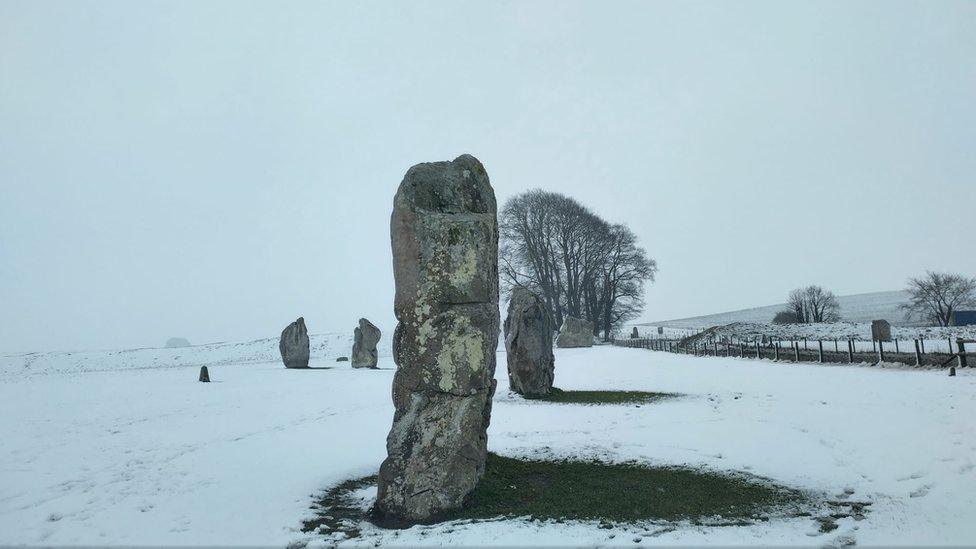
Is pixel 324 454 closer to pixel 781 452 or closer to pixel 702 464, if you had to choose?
pixel 702 464

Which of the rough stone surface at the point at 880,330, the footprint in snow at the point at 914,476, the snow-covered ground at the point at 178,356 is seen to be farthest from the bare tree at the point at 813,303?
the footprint in snow at the point at 914,476

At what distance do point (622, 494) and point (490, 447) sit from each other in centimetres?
310

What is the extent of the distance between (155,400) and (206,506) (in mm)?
10054

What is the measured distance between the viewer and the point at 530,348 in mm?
15367

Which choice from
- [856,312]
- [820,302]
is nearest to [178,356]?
[820,302]

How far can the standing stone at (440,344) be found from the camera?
588 cm

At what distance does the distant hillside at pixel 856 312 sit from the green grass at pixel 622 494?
45914 millimetres

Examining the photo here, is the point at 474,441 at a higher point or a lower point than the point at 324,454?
higher

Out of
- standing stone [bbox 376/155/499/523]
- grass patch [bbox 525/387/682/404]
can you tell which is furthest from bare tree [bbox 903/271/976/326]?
standing stone [bbox 376/155/499/523]

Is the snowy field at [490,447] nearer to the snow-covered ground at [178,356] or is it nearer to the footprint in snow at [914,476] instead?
the footprint in snow at [914,476]

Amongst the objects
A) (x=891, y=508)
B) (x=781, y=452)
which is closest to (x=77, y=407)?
(x=781, y=452)

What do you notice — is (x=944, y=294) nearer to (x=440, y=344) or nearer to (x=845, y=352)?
(x=845, y=352)

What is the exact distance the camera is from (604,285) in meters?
42.2

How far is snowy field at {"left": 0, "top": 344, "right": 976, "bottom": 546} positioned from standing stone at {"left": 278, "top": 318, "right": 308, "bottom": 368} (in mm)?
8900
